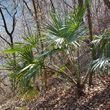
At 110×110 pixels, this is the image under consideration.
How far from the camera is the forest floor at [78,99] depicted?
2.76 m

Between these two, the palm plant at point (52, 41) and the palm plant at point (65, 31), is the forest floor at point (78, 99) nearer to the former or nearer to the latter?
the palm plant at point (52, 41)

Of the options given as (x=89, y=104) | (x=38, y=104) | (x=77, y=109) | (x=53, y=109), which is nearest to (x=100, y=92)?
(x=89, y=104)

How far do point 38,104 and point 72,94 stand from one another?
3.32 feet

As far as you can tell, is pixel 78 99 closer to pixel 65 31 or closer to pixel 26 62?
pixel 26 62

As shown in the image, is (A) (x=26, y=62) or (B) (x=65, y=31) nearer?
(B) (x=65, y=31)

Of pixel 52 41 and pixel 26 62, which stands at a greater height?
pixel 52 41

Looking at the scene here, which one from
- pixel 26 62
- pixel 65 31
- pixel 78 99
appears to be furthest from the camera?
pixel 78 99

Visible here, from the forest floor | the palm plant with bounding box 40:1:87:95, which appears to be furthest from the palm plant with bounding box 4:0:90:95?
the forest floor

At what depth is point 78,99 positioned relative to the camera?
10.2 feet

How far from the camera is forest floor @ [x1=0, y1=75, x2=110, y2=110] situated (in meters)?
2.76

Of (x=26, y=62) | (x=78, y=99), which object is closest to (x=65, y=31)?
(x=26, y=62)

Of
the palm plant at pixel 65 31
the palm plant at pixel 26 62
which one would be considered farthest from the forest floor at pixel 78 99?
the palm plant at pixel 65 31

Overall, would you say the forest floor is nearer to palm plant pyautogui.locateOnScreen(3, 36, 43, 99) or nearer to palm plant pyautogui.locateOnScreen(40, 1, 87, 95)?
palm plant pyautogui.locateOnScreen(3, 36, 43, 99)

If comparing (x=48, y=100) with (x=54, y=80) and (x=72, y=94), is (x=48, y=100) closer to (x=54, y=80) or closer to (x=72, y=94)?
(x=72, y=94)
